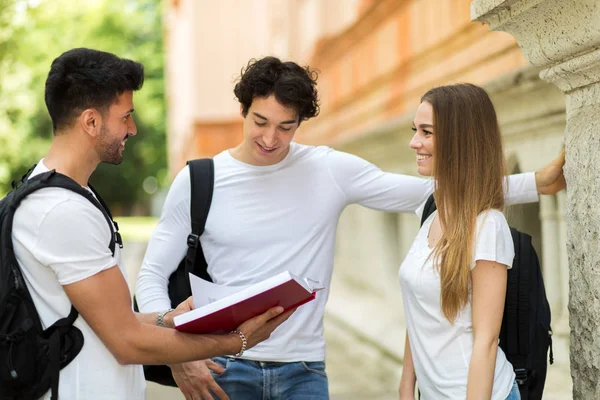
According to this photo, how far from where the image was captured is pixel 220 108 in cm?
2947

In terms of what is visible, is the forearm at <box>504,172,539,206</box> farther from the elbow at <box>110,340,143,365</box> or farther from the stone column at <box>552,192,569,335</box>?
the elbow at <box>110,340,143,365</box>

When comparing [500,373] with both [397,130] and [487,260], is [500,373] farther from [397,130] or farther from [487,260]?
[397,130]

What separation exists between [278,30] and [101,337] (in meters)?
17.0

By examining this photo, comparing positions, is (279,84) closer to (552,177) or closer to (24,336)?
(552,177)

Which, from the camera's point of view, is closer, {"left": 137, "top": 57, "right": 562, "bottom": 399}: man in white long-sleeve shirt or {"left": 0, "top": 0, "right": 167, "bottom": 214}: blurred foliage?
{"left": 137, "top": 57, "right": 562, "bottom": 399}: man in white long-sleeve shirt

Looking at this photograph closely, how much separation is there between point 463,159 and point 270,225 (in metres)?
0.85

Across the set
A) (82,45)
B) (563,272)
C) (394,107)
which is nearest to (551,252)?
(563,272)

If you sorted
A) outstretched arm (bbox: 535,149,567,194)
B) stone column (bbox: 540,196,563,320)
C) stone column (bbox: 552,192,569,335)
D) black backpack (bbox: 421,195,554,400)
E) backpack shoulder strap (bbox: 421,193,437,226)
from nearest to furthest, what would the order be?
black backpack (bbox: 421,195,554,400) < backpack shoulder strap (bbox: 421,193,437,226) < outstretched arm (bbox: 535,149,567,194) < stone column (bbox: 552,192,569,335) < stone column (bbox: 540,196,563,320)

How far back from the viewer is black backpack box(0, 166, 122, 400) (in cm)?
237

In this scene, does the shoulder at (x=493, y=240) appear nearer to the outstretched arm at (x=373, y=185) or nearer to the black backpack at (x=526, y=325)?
the black backpack at (x=526, y=325)

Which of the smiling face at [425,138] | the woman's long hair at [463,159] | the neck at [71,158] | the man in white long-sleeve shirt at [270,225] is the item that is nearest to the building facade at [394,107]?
the man in white long-sleeve shirt at [270,225]

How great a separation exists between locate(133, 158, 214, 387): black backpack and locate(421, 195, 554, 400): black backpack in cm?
115

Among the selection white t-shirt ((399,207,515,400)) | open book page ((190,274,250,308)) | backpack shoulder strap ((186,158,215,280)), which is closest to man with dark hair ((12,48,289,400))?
open book page ((190,274,250,308))

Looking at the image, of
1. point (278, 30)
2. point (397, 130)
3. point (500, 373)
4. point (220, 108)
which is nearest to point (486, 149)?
point (500, 373)
